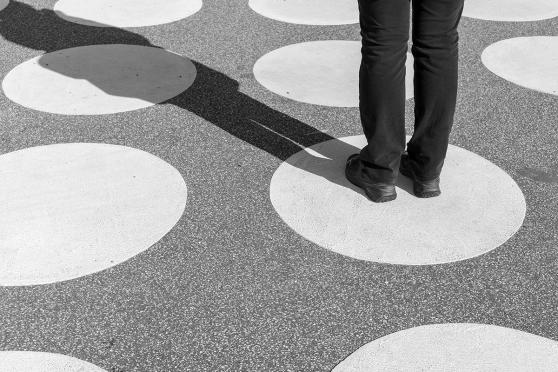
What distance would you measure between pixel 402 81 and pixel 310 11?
290 centimetres

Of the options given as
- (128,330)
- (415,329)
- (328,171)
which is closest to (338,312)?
(415,329)

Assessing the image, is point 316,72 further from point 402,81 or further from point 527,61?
point 402,81

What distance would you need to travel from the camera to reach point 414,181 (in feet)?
10.6

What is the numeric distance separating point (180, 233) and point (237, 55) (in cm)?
216

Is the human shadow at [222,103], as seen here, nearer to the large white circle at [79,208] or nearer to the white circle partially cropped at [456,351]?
the large white circle at [79,208]

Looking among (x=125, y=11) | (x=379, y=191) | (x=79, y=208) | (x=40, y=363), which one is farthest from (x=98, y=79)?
(x=40, y=363)

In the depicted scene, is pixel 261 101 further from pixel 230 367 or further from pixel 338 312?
pixel 230 367

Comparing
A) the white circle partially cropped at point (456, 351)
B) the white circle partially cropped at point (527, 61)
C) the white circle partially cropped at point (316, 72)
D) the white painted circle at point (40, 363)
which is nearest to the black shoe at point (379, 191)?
the white circle partially cropped at point (456, 351)

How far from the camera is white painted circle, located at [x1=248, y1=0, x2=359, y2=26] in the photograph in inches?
215

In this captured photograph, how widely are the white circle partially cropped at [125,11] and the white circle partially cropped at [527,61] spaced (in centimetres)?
247

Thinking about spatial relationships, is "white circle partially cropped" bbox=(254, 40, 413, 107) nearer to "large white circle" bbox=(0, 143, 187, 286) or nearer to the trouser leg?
the trouser leg

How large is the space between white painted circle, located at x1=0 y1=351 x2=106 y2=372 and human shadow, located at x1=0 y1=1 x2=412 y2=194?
155 cm

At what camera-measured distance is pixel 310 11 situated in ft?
18.6

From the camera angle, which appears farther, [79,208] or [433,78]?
[79,208]
